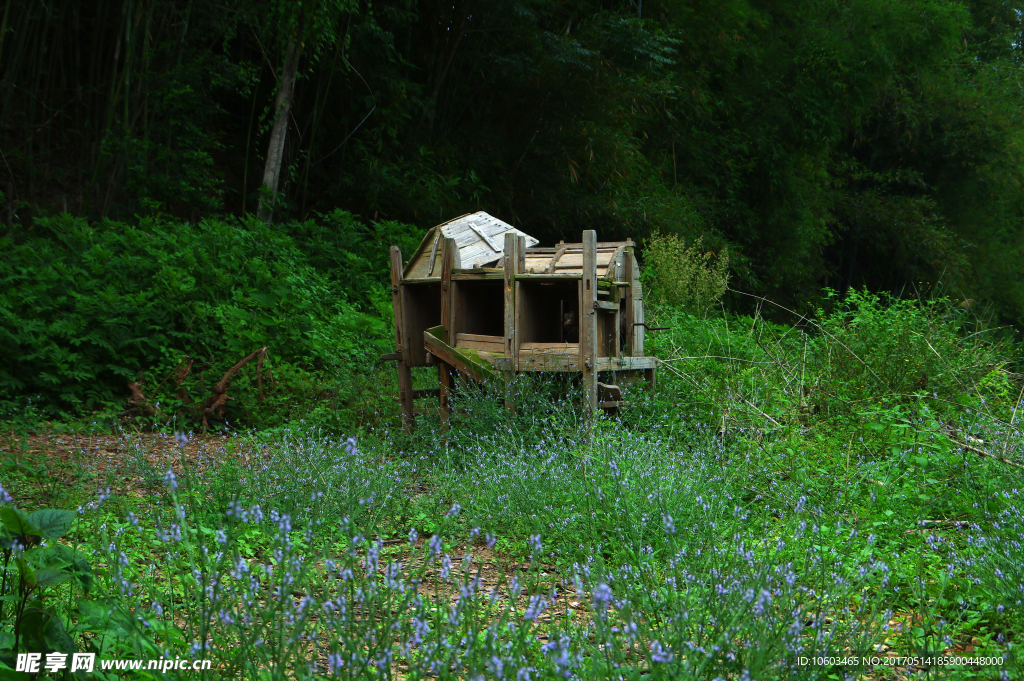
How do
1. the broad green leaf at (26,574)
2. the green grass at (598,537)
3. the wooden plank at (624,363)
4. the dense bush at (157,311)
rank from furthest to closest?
the dense bush at (157,311) → the wooden plank at (624,363) → the green grass at (598,537) → the broad green leaf at (26,574)

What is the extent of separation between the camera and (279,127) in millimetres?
11375

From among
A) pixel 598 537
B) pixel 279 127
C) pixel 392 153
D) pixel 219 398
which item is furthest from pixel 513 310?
pixel 392 153

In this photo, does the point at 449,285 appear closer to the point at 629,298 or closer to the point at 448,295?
the point at 448,295

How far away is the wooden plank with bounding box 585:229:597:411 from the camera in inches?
221

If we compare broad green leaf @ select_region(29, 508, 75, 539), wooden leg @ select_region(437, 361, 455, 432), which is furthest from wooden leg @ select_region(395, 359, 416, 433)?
broad green leaf @ select_region(29, 508, 75, 539)

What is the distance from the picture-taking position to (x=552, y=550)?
11.7ft

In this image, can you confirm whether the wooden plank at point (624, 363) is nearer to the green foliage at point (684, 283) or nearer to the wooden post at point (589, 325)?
the wooden post at point (589, 325)

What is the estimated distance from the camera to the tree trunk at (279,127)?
1100cm

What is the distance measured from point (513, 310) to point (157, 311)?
4633 mm

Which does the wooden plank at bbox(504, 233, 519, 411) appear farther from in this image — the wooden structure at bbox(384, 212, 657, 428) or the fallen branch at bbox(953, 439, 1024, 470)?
the fallen branch at bbox(953, 439, 1024, 470)

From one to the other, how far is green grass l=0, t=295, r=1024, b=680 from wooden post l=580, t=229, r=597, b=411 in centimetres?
22

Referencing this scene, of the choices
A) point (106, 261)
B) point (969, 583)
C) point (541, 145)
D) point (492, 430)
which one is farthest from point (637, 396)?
point (541, 145)

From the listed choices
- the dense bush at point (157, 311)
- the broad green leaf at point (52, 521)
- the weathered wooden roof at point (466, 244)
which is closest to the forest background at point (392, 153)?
the dense bush at point (157, 311)

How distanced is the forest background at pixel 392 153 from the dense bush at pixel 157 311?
0.03 meters
